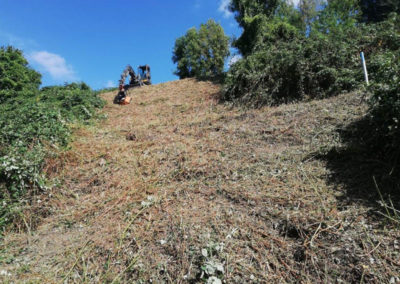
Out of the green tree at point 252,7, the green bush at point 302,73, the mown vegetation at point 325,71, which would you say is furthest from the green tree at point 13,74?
the green tree at point 252,7

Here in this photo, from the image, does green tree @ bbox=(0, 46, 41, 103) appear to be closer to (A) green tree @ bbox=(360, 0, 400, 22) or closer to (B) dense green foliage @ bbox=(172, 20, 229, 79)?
(B) dense green foliage @ bbox=(172, 20, 229, 79)

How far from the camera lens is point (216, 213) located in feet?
6.79

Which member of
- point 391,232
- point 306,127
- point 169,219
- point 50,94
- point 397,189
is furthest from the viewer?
point 50,94

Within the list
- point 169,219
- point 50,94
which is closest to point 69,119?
point 50,94

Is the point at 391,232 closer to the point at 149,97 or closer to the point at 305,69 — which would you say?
the point at 305,69

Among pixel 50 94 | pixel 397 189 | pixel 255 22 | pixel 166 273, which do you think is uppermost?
pixel 255 22

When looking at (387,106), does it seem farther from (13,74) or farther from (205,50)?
(205,50)

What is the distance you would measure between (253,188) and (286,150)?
2.98ft

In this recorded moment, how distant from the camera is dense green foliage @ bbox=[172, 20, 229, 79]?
16312 millimetres

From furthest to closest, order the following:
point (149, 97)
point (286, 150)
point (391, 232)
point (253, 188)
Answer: point (149, 97) < point (286, 150) < point (253, 188) < point (391, 232)

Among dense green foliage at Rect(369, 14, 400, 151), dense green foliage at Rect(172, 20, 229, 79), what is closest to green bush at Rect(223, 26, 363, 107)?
dense green foliage at Rect(369, 14, 400, 151)

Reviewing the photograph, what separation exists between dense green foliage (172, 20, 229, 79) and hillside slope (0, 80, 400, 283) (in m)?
13.8

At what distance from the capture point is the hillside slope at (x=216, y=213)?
1525 millimetres

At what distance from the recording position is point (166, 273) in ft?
5.36
